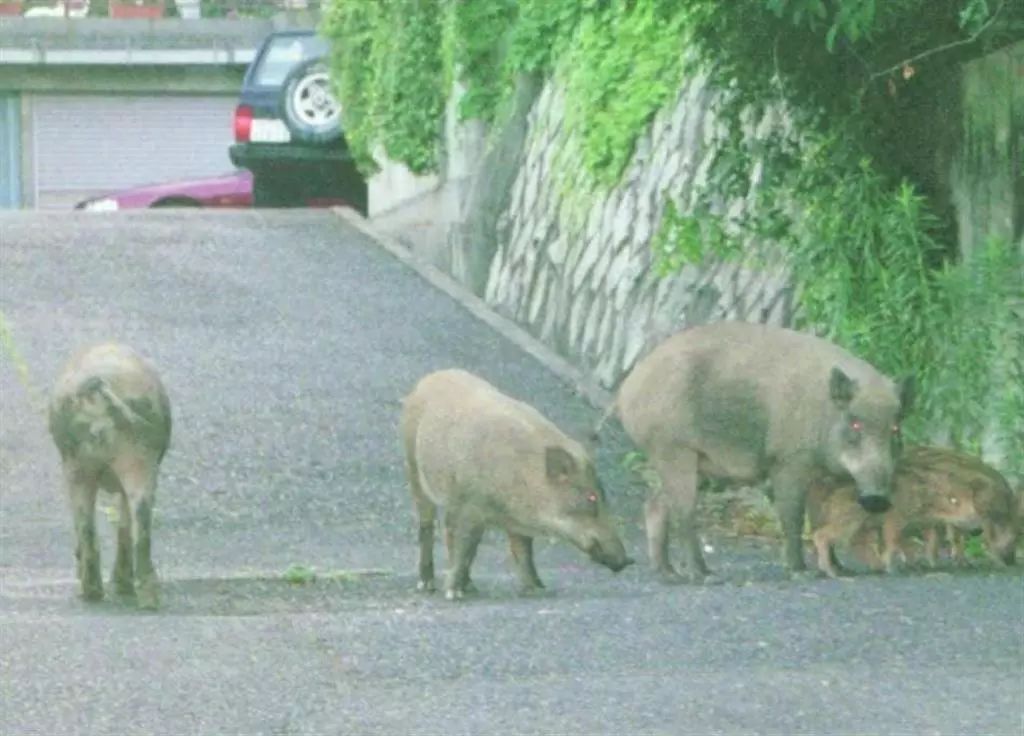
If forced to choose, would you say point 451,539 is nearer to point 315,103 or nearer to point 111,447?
point 111,447

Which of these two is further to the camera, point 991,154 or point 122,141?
point 122,141

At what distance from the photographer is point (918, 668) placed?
9.02m

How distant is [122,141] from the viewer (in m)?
47.1

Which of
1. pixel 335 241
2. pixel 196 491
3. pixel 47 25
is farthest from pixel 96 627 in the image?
pixel 47 25

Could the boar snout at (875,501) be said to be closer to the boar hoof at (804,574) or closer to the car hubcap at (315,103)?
the boar hoof at (804,574)

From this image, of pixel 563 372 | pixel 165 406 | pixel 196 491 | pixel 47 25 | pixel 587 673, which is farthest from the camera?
pixel 47 25

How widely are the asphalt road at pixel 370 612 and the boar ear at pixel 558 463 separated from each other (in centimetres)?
50

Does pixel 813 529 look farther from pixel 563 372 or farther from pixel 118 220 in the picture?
pixel 118 220

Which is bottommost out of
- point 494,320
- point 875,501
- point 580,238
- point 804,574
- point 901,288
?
point 494,320

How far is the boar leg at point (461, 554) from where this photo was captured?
439 inches

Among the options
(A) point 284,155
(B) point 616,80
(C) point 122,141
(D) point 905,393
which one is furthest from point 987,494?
(C) point 122,141

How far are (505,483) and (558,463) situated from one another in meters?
0.26

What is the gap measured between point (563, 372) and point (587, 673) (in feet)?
30.5

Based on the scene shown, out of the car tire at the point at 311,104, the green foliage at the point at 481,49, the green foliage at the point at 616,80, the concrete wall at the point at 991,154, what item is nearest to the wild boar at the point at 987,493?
the concrete wall at the point at 991,154
